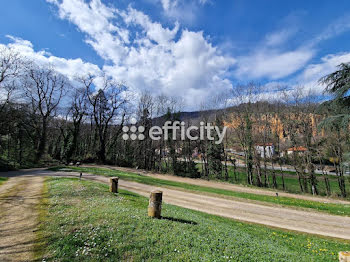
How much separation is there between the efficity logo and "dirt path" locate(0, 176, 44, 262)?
28.7 meters

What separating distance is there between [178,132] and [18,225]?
33.8 m

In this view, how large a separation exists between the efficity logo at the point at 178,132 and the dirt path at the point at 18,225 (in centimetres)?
2872

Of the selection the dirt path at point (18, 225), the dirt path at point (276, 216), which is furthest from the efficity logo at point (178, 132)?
the dirt path at point (18, 225)

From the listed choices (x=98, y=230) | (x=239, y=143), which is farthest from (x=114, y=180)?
(x=239, y=143)

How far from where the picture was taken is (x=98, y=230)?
5.65m

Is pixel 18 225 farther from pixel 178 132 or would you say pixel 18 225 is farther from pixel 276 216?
pixel 178 132

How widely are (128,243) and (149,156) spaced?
113 feet

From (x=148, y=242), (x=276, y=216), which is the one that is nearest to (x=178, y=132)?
(x=276, y=216)

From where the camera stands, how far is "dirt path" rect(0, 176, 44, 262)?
16.1ft

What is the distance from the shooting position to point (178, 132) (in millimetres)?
39500

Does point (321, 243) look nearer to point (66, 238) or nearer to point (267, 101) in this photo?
point (66, 238)

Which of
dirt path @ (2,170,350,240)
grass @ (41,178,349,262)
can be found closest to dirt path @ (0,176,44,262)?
grass @ (41,178,349,262)

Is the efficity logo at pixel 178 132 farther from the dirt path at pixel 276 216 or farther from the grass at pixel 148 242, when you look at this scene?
the grass at pixel 148 242

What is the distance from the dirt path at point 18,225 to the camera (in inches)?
193
